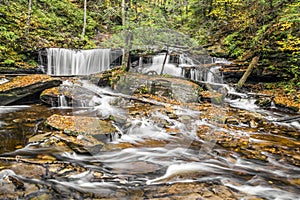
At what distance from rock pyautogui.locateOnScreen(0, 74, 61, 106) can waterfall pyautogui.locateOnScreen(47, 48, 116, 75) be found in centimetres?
408

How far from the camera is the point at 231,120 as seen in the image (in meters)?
7.30

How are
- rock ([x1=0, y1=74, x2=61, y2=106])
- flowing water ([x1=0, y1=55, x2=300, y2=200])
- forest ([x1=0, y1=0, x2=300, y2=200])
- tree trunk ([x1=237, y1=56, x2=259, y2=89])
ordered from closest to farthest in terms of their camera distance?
flowing water ([x1=0, y1=55, x2=300, y2=200]) → forest ([x1=0, y1=0, x2=300, y2=200]) → rock ([x1=0, y1=74, x2=61, y2=106]) → tree trunk ([x1=237, y1=56, x2=259, y2=89])

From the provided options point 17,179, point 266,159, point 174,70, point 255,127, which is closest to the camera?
point 17,179

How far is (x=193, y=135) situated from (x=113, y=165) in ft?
8.87

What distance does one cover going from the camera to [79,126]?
5441mm

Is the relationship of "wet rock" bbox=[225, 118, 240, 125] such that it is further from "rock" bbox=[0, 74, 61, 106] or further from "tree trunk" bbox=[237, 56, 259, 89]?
"rock" bbox=[0, 74, 61, 106]

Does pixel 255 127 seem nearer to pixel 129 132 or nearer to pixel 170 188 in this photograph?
pixel 129 132

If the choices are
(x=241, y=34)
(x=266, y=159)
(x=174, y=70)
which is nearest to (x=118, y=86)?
(x=174, y=70)

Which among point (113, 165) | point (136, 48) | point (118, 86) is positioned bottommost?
point (113, 165)

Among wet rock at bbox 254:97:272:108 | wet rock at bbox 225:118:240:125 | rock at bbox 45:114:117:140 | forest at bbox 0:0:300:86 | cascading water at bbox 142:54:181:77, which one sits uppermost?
forest at bbox 0:0:300:86

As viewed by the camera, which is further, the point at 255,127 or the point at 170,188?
the point at 255,127

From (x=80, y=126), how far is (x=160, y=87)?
17.1ft

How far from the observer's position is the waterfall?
42.7 ft

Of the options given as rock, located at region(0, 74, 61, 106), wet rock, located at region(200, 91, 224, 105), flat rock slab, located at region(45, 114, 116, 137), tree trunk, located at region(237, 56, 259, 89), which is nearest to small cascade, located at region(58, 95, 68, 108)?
rock, located at region(0, 74, 61, 106)
